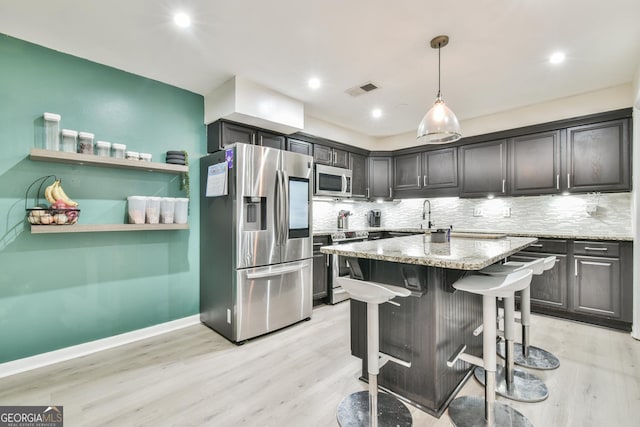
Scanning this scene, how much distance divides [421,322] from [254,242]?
174 centimetres

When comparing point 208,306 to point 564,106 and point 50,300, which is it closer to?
point 50,300

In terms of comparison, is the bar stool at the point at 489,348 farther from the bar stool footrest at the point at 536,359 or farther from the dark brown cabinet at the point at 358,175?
the dark brown cabinet at the point at 358,175

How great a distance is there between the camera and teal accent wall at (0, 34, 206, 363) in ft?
7.59

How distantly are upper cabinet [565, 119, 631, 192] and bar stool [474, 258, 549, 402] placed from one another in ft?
6.94

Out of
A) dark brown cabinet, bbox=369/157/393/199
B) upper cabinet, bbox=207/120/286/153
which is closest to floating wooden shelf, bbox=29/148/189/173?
upper cabinet, bbox=207/120/286/153

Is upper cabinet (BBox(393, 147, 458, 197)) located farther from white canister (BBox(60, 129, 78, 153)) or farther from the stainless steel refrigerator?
white canister (BBox(60, 129, 78, 153))

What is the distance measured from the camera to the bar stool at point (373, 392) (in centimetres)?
156

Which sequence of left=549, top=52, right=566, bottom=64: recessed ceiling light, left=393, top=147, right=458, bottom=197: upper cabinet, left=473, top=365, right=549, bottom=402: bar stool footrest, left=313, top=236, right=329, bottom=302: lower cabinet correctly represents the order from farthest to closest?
left=393, top=147, right=458, bottom=197: upper cabinet < left=313, top=236, right=329, bottom=302: lower cabinet < left=549, top=52, right=566, bottom=64: recessed ceiling light < left=473, top=365, right=549, bottom=402: bar stool footrest

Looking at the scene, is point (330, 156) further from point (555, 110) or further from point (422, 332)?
point (422, 332)

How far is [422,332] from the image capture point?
1.84m

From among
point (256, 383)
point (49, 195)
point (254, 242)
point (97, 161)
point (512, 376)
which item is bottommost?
point (256, 383)

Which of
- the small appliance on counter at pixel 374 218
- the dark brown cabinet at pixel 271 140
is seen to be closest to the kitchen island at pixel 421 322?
the dark brown cabinet at pixel 271 140

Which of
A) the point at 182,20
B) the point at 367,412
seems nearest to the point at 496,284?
the point at 367,412

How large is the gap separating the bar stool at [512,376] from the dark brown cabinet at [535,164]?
215cm
